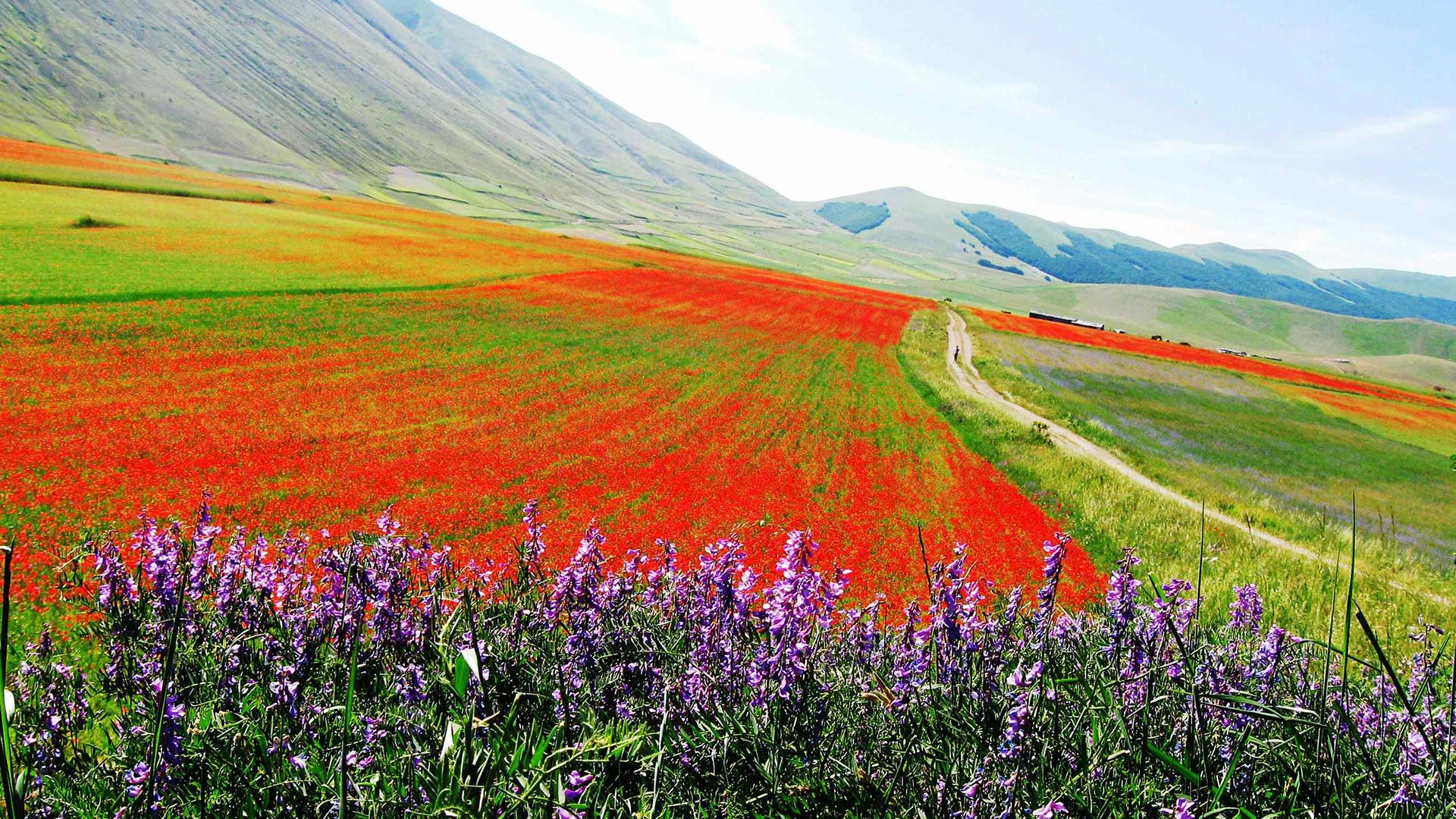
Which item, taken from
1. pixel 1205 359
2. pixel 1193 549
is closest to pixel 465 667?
pixel 1193 549

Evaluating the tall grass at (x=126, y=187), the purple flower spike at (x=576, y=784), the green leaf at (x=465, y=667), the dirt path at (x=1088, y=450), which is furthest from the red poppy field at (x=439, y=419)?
the tall grass at (x=126, y=187)

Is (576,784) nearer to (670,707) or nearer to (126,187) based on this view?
(670,707)

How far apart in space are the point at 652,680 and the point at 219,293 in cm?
3567

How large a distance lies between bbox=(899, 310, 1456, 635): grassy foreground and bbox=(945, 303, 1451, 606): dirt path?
0.44 metres

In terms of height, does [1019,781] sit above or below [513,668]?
above

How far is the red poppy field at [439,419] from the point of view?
1437 centimetres

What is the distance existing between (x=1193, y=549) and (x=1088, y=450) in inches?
446

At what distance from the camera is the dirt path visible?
18.0 metres

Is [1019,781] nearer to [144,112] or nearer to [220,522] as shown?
[220,522]

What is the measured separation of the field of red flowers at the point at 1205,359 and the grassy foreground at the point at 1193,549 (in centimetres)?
4944

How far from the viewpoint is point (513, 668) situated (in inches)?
156

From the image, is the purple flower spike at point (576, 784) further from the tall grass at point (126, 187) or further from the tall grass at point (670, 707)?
the tall grass at point (126, 187)

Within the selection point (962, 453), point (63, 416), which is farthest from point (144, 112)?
point (962, 453)

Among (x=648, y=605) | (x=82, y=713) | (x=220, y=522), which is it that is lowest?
(x=220, y=522)
